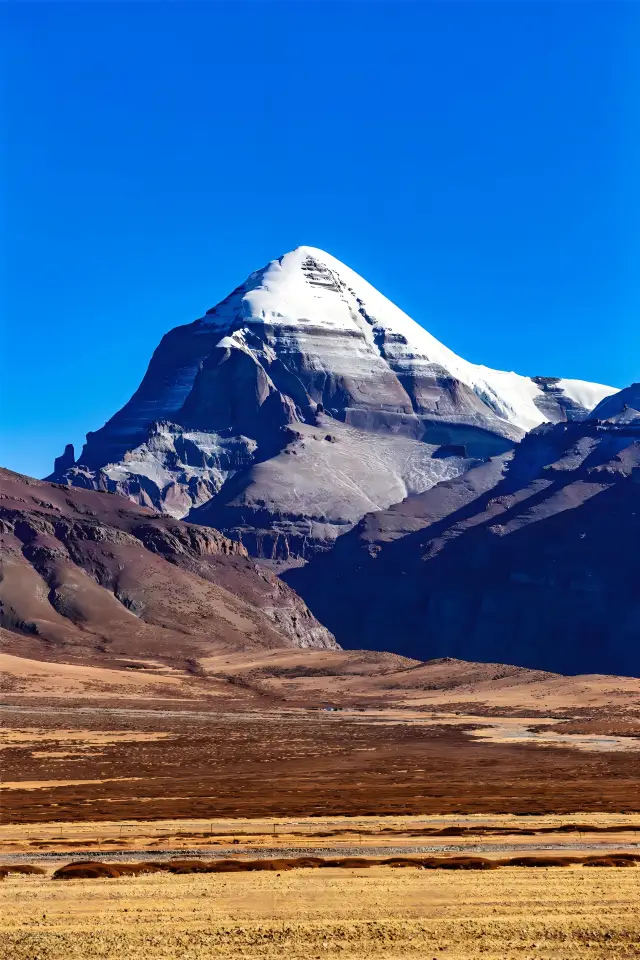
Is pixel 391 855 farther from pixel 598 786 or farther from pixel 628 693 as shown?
pixel 628 693

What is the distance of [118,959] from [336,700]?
6402 inches

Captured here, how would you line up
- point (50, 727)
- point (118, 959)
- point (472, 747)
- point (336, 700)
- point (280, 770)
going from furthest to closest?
point (336, 700)
point (50, 727)
point (472, 747)
point (280, 770)
point (118, 959)

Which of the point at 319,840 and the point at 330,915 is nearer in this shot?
the point at 330,915

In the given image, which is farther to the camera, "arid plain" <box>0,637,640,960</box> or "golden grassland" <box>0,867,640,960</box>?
"arid plain" <box>0,637,640,960</box>

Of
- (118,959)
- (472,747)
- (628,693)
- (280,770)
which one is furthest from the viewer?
(628,693)

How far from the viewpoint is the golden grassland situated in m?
32.8

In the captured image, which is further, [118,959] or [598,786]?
[598,786]

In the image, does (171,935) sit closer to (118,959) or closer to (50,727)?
(118,959)

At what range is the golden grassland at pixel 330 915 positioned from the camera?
32844 mm

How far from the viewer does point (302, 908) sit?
121 feet

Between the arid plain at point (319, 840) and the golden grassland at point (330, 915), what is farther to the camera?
the arid plain at point (319, 840)

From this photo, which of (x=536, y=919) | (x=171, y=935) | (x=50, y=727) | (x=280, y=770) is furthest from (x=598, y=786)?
(x=50, y=727)

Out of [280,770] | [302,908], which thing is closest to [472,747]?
[280,770]

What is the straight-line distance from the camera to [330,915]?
36.1 metres
